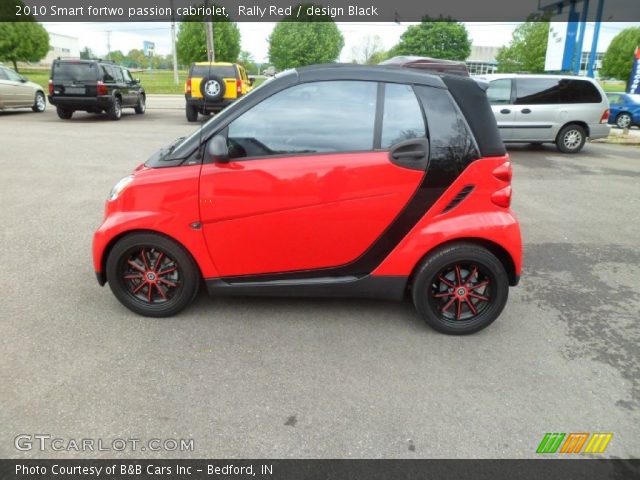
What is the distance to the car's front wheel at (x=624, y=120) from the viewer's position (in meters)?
19.1

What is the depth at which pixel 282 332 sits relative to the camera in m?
3.44

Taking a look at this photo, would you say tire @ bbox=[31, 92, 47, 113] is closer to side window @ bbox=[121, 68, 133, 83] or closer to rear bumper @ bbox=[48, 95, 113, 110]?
rear bumper @ bbox=[48, 95, 113, 110]

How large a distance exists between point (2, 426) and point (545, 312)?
370 centimetres

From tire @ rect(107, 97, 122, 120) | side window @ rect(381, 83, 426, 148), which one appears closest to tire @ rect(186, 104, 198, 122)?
tire @ rect(107, 97, 122, 120)

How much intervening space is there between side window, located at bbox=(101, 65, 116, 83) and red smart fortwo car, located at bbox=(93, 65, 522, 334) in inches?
554

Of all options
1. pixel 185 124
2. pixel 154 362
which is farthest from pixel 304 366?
pixel 185 124

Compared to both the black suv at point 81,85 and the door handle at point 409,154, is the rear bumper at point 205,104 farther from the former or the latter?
the door handle at point 409,154

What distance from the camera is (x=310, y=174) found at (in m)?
3.21

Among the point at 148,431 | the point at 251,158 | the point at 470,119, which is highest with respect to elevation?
the point at 470,119

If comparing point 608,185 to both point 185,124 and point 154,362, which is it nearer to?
point 154,362

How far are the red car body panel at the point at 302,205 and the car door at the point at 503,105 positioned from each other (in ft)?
31.3

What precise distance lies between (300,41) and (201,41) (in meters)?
14.2

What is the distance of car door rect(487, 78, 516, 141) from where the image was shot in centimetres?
1170

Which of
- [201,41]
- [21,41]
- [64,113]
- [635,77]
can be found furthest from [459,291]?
[21,41]
